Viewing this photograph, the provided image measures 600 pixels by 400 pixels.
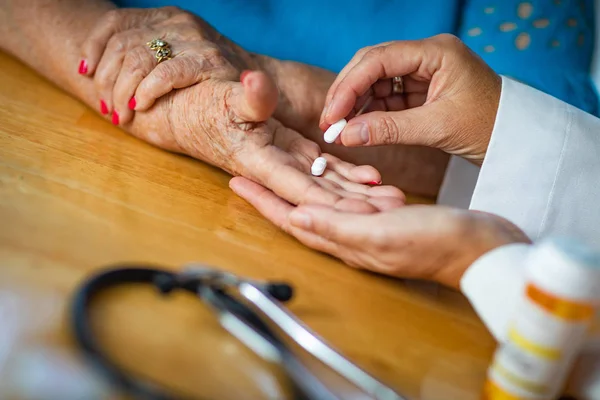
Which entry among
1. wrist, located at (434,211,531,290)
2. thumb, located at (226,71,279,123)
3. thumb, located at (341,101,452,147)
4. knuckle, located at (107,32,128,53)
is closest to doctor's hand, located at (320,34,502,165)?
thumb, located at (341,101,452,147)

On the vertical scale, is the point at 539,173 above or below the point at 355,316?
above

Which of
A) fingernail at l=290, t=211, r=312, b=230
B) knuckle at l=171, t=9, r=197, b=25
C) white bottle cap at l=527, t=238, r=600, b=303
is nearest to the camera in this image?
white bottle cap at l=527, t=238, r=600, b=303

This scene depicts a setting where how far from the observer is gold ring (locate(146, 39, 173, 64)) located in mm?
874

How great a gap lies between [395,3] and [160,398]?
0.92m

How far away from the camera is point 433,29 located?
3.54ft

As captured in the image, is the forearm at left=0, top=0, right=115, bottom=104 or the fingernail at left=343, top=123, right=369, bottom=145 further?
the forearm at left=0, top=0, right=115, bottom=104

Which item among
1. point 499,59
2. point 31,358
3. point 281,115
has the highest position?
point 499,59

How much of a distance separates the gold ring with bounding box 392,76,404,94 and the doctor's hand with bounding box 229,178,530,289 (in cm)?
32

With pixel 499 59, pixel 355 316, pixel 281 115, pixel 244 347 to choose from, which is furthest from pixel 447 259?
pixel 499 59

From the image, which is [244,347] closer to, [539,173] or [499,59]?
[539,173]

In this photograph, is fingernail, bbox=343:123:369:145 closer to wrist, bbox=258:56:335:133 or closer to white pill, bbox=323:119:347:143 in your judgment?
white pill, bbox=323:119:347:143

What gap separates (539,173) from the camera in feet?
2.54

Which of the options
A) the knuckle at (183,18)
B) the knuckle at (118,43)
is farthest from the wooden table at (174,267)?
the knuckle at (183,18)

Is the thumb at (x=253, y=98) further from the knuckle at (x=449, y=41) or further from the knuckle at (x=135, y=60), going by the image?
the knuckle at (x=449, y=41)
